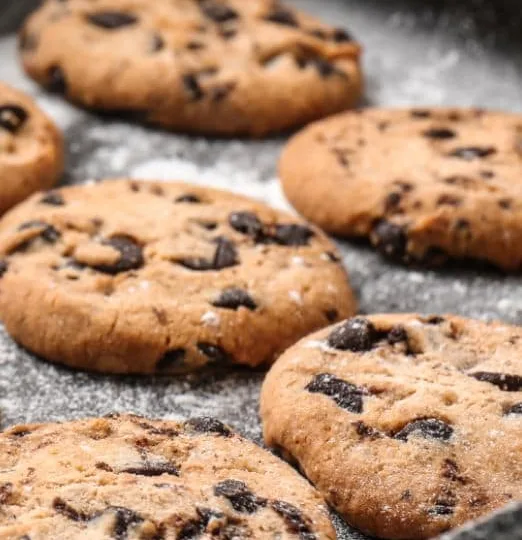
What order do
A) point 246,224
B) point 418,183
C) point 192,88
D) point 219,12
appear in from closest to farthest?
point 246,224 < point 418,183 < point 192,88 < point 219,12

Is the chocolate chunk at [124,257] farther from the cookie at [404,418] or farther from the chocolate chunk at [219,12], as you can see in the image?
the chocolate chunk at [219,12]

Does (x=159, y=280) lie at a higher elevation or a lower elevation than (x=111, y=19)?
lower

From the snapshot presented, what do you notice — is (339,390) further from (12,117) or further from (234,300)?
(12,117)

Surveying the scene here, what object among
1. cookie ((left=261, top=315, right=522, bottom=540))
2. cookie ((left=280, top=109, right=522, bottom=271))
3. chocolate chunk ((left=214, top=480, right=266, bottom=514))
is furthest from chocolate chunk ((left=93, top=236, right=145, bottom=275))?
chocolate chunk ((left=214, top=480, right=266, bottom=514))

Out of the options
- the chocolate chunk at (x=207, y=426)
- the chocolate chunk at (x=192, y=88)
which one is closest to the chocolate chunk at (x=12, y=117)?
the chocolate chunk at (x=192, y=88)

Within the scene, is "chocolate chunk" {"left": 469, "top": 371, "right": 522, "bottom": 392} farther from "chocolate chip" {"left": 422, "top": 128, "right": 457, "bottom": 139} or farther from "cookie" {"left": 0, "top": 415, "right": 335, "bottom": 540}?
"chocolate chip" {"left": 422, "top": 128, "right": 457, "bottom": 139}

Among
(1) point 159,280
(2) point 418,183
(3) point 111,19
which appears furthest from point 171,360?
(3) point 111,19
